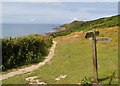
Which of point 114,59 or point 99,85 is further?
point 114,59

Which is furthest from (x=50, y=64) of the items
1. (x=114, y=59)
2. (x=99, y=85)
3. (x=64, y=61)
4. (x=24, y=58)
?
(x=99, y=85)

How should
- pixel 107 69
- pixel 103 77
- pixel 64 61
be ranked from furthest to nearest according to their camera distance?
pixel 64 61 < pixel 107 69 < pixel 103 77

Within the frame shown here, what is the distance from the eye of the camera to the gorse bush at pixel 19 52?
30.2 metres

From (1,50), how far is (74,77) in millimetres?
10642

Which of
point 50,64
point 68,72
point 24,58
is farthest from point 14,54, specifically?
point 68,72

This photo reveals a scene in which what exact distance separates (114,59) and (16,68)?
9300mm

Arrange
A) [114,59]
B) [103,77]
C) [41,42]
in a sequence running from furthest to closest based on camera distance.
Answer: [41,42]
[114,59]
[103,77]

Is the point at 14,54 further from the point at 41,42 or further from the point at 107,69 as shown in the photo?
the point at 107,69

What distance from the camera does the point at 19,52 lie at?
31.4 m

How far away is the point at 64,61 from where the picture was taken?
30.7 m

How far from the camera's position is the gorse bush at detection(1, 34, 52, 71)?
30219 millimetres

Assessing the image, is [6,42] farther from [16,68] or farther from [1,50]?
[16,68]

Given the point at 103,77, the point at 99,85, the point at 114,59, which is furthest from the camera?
the point at 114,59

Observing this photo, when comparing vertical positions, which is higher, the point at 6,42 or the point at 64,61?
the point at 6,42
